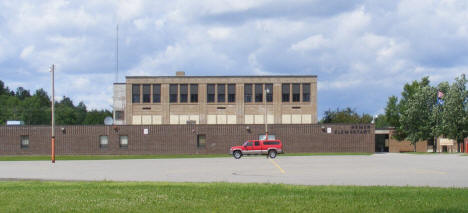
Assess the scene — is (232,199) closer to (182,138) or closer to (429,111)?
(182,138)

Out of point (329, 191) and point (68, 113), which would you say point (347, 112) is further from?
point (329, 191)

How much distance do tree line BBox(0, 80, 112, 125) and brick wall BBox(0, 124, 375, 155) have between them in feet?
249

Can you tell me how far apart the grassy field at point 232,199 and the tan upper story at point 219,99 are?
210 feet

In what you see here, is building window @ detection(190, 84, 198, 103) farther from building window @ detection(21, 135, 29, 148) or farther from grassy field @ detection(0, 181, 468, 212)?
grassy field @ detection(0, 181, 468, 212)

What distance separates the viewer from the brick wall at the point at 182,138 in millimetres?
63094

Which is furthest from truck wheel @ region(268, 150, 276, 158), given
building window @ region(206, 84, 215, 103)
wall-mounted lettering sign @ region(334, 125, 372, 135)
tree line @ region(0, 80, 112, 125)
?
tree line @ region(0, 80, 112, 125)

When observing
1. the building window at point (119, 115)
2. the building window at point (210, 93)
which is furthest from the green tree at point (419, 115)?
the building window at point (119, 115)

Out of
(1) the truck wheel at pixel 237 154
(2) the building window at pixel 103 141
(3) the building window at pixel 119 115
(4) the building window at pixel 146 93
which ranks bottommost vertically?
(1) the truck wheel at pixel 237 154

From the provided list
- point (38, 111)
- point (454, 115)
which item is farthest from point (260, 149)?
point (38, 111)

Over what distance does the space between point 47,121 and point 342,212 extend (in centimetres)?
15229

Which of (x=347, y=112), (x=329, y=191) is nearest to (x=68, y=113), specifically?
(x=347, y=112)

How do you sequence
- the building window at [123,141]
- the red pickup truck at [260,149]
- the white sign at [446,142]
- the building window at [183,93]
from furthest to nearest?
1. the white sign at [446,142]
2. the building window at [183,93]
3. the building window at [123,141]
4. the red pickup truck at [260,149]

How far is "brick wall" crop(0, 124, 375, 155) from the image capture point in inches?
2484

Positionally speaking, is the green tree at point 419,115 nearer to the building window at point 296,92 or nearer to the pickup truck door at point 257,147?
the building window at point 296,92
